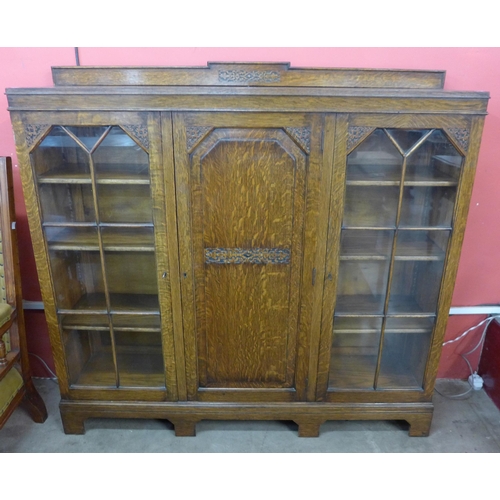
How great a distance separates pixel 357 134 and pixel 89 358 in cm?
133

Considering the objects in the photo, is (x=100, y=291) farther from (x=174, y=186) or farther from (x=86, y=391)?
(x=174, y=186)

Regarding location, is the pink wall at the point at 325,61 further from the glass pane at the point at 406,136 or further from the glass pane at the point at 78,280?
the glass pane at the point at 78,280

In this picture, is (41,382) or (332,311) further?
(41,382)

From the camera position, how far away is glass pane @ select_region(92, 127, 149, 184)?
50.8 inches

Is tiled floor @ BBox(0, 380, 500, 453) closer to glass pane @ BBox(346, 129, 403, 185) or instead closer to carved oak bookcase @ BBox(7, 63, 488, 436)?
carved oak bookcase @ BBox(7, 63, 488, 436)

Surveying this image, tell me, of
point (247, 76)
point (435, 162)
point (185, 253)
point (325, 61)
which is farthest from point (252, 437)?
point (325, 61)

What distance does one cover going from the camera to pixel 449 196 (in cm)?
135

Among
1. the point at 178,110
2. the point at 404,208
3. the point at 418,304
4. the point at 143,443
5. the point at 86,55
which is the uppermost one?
the point at 86,55

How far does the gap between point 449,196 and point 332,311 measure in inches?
Answer: 21.5

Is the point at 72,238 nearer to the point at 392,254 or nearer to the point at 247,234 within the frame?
the point at 247,234

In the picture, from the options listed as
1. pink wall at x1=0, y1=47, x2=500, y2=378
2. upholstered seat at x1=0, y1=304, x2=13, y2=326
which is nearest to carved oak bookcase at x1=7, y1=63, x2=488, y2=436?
upholstered seat at x1=0, y1=304, x2=13, y2=326

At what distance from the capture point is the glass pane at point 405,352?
151 centimetres

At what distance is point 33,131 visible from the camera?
4.12 ft

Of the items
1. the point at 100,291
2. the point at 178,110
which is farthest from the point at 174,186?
the point at 100,291
